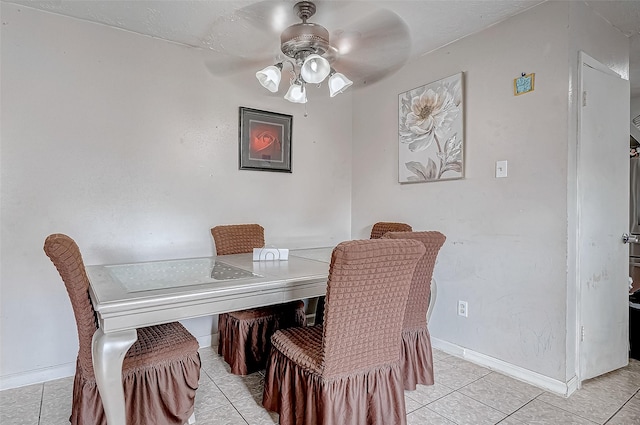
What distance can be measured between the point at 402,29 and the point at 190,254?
2.15 meters

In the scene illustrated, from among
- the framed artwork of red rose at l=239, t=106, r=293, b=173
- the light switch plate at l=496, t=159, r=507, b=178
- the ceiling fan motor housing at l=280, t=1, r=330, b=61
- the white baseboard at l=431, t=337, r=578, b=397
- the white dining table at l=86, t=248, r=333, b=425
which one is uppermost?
the ceiling fan motor housing at l=280, t=1, r=330, b=61

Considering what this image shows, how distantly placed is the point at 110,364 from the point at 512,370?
2291 mm

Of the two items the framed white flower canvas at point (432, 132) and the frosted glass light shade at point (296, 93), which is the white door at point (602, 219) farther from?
the frosted glass light shade at point (296, 93)

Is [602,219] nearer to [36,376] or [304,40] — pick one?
[304,40]

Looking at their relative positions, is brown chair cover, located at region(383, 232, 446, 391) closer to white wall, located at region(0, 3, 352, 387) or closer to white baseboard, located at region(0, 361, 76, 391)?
white wall, located at region(0, 3, 352, 387)

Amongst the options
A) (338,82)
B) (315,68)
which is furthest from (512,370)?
(315,68)

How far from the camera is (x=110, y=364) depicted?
1.22 meters

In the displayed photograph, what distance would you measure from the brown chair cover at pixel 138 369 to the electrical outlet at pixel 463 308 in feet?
6.17

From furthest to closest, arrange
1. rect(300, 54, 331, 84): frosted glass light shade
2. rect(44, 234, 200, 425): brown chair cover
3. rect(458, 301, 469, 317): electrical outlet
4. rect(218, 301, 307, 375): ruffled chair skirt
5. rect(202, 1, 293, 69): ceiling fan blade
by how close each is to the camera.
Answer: rect(458, 301, 469, 317): electrical outlet → rect(218, 301, 307, 375): ruffled chair skirt → rect(202, 1, 293, 69): ceiling fan blade → rect(300, 54, 331, 84): frosted glass light shade → rect(44, 234, 200, 425): brown chair cover

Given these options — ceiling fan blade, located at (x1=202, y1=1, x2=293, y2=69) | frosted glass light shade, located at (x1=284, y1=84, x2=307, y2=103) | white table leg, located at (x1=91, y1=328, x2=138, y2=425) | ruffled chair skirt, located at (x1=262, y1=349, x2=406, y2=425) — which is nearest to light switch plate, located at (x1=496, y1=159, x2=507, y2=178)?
frosted glass light shade, located at (x1=284, y1=84, x2=307, y2=103)

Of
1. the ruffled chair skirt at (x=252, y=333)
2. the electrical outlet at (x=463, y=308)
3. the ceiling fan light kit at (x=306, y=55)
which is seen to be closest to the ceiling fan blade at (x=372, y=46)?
the ceiling fan light kit at (x=306, y=55)

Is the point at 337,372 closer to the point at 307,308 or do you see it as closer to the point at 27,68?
the point at 307,308

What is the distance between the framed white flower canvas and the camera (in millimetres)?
2572

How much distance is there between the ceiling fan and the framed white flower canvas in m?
0.79
